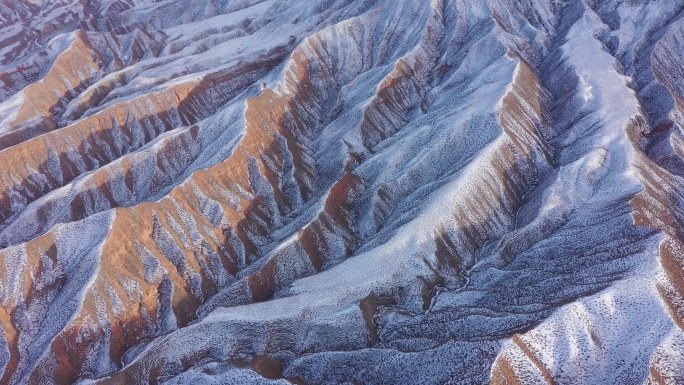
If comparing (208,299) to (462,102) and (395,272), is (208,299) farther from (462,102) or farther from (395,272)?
(462,102)

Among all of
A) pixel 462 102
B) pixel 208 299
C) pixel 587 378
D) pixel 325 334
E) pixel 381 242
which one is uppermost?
pixel 462 102

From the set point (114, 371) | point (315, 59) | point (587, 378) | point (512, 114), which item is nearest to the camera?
point (587, 378)

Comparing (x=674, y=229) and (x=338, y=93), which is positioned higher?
(x=338, y=93)

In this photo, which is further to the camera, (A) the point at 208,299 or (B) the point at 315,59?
(B) the point at 315,59

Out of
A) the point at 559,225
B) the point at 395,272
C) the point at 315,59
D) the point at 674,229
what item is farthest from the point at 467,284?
the point at 315,59

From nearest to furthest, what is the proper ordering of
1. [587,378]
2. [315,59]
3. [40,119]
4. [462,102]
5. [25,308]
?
[587,378] → [25,308] → [462,102] → [40,119] → [315,59]

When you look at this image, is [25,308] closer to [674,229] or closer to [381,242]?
[381,242]

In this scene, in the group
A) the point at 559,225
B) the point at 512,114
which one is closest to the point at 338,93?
the point at 512,114
